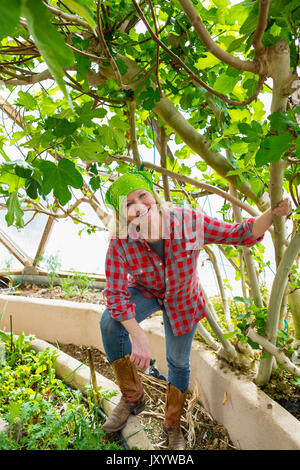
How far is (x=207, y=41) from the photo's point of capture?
1.94 feet

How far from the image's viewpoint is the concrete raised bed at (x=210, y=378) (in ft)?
3.67

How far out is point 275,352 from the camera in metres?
1.13

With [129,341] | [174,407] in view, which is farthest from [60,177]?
[174,407]

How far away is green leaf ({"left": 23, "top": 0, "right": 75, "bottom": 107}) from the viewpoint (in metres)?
0.19

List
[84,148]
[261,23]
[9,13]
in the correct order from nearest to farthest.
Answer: [9,13] < [261,23] < [84,148]

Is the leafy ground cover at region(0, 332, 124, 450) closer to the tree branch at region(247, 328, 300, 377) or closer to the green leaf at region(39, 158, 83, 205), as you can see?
the tree branch at region(247, 328, 300, 377)

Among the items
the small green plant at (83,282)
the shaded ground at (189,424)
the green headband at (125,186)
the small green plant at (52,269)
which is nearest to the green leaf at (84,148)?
the green headband at (125,186)

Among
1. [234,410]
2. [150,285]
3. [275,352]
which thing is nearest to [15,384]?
[150,285]

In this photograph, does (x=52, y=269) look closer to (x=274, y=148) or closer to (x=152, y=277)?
(x=152, y=277)

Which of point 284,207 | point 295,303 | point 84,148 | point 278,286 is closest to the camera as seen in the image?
point 84,148

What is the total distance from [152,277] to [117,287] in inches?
6.1

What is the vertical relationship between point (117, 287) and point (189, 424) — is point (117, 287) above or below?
above

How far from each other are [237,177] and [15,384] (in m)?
1.39
